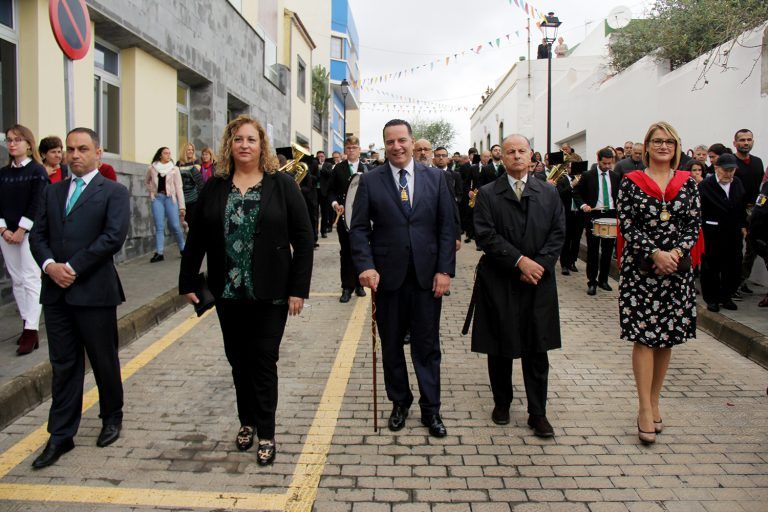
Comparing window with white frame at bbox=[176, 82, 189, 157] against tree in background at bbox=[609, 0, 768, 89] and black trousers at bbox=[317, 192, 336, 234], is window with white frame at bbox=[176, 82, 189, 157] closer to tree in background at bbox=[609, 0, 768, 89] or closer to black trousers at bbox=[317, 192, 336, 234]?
black trousers at bbox=[317, 192, 336, 234]

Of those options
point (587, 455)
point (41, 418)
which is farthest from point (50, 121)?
point (587, 455)

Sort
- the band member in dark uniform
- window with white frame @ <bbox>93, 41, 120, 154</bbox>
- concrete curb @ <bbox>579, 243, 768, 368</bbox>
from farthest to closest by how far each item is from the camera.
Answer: the band member in dark uniform → window with white frame @ <bbox>93, 41, 120, 154</bbox> → concrete curb @ <bbox>579, 243, 768, 368</bbox>

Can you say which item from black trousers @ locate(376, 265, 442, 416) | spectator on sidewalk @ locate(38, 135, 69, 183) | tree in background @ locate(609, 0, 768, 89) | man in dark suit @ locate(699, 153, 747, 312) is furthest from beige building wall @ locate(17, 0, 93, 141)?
tree in background @ locate(609, 0, 768, 89)

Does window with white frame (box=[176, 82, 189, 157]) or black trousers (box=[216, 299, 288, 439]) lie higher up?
window with white frame (box=[176, 82, 189, 157])

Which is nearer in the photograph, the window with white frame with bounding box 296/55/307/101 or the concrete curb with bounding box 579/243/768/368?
the concrete curb with bounding box 579/243/768/368

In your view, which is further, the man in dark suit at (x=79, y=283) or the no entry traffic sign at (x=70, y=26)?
the no entry traffic sign at (x=70, y=26)

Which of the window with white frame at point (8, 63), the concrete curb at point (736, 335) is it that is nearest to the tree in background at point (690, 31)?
the concrete curb at point (736, 335)

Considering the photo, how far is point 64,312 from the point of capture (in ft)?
12.4

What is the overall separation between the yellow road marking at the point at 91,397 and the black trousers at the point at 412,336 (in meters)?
2.24

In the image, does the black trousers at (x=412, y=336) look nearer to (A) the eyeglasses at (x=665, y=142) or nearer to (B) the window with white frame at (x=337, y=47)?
(A) the eyeglasses at (x=665, y=142)

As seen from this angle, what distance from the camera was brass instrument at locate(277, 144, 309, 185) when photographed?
10.4 metres

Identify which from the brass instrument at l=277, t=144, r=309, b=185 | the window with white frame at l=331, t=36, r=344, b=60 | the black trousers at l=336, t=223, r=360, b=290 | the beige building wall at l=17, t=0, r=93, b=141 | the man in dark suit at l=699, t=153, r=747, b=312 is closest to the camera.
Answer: the man in dark suit at l=699, t=153, r=747, b=312

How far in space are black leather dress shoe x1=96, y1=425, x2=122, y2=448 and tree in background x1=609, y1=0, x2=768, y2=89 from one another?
362 inches

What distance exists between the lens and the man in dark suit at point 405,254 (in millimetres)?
3980
